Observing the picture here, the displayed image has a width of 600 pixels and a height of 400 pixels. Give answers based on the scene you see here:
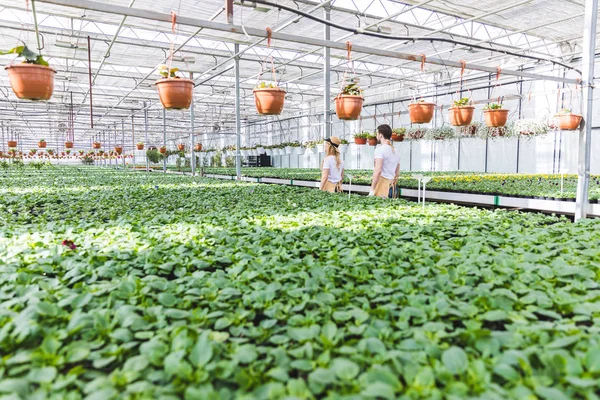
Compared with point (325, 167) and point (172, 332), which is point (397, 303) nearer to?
point (172, 332)

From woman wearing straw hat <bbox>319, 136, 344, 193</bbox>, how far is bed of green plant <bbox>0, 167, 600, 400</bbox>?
370 centimetres

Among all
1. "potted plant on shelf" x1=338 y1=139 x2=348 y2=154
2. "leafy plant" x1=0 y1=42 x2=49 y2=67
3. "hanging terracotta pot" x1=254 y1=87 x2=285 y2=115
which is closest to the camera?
"leafy plant" x1=0 y1=42 x2=49 y2=67

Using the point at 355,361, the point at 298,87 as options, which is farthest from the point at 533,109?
the point at 355,361

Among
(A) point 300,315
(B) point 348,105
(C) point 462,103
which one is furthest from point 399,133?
(A) point 300,315

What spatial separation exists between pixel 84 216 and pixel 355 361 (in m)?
3.01

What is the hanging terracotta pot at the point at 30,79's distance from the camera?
333 cm

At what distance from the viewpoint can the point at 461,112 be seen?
5777 mm

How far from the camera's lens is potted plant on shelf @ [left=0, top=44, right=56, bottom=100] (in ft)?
10.9

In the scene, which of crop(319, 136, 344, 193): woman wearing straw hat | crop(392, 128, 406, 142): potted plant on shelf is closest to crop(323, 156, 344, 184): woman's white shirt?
crop(319, 136, 344, 193): woman wearing straw hat

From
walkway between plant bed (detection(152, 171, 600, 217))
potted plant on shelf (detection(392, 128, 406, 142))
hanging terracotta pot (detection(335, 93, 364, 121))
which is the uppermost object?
potted plant on shelf (detection(392, 128, 406, 142))

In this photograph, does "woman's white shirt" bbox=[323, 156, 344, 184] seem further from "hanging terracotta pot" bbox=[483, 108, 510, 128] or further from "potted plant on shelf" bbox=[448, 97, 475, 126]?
"hanging terracotta pot" bbox=[483, 108, 510, 128]

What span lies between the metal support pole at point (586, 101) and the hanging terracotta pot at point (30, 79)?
4.46 metres

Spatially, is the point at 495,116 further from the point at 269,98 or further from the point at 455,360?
the point at 455,360

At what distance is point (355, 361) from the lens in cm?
105
